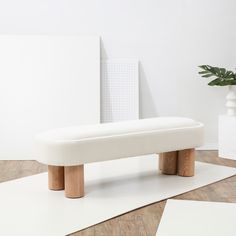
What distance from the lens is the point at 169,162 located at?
3307 millimetres

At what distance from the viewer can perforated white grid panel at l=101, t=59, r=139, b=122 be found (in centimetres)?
427

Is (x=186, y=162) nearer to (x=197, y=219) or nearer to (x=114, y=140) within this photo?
(x=114, y=140)

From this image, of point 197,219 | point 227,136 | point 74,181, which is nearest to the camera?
point 197,219

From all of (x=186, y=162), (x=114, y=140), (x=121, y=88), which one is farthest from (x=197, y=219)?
(x=121, y=88)

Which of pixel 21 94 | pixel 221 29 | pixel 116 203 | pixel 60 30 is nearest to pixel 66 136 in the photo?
pixel 116 203

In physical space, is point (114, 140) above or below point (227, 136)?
above

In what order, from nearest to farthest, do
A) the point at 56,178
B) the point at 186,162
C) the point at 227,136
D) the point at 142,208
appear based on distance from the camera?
the point at 142,208 → the point at 56,178 → the point at 186,162 → the point at 227,136

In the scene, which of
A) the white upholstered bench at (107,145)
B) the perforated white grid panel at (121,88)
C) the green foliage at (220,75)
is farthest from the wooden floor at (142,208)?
the perforated white grid panel at (121,88)

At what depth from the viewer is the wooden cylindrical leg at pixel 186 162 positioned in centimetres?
321

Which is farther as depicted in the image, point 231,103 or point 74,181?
point 231,103

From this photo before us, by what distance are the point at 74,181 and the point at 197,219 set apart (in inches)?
29.7

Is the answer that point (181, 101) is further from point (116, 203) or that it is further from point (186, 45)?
point (116, 203)

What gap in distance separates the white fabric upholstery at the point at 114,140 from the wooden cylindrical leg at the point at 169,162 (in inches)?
7.1

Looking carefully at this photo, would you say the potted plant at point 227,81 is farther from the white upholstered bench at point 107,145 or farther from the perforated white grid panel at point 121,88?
the white upholstered bench at point 107,145
